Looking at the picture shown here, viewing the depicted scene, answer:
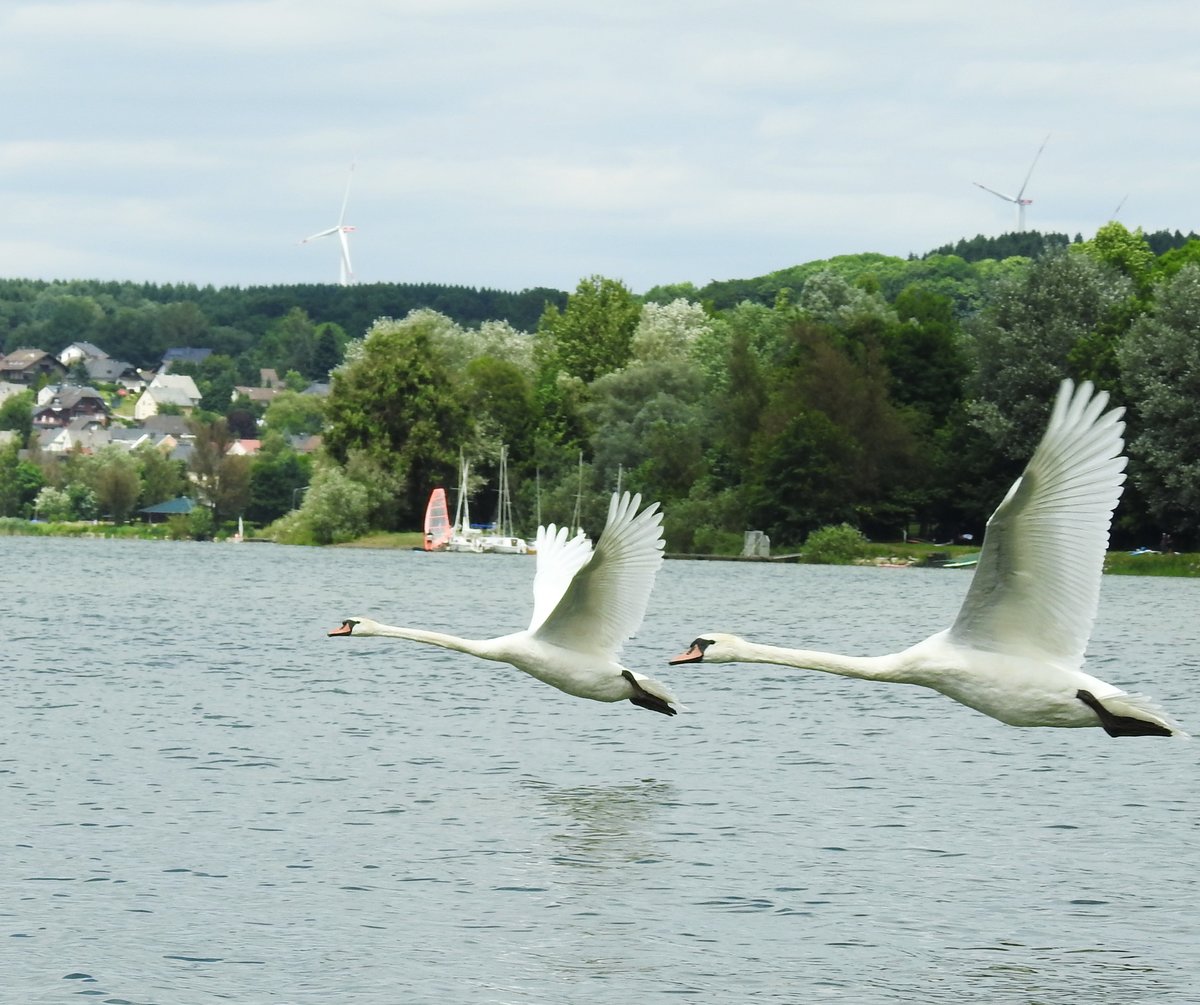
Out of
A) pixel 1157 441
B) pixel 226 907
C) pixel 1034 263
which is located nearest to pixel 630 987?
pixel 226 907

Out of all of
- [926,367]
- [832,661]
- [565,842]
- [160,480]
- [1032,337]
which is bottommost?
[565,842]

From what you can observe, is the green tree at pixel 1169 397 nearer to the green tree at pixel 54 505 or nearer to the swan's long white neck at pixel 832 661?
the swan's long white neck at pixel 832 661

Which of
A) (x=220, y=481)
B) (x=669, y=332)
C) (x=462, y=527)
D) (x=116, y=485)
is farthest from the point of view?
(x=220, y=481)

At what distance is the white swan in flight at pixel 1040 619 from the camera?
1344 centimetres

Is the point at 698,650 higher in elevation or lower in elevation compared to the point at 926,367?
lower

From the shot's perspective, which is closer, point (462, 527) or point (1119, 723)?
point (1119, 723)

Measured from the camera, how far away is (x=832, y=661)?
14617 millimetres

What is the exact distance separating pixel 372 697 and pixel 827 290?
63.8 m

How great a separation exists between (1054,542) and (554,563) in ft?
28.9

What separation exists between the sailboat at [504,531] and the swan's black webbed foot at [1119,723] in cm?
8321

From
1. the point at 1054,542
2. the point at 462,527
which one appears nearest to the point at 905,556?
the point at 462,527

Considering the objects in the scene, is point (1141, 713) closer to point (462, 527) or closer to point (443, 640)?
point (443, 640)

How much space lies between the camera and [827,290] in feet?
312

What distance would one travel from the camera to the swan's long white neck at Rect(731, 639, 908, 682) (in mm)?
14477
